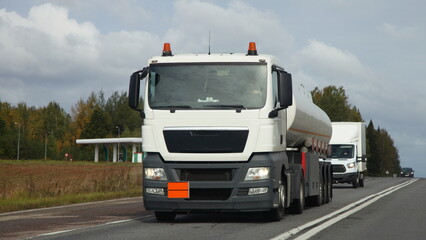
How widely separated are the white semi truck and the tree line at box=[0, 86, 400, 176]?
4334 inches

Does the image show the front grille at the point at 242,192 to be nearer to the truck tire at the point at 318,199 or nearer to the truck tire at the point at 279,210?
the truck tire at the point at 279,210

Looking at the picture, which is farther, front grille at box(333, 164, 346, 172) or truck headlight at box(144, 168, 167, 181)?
front grille at box(333, 164, 346, 172)

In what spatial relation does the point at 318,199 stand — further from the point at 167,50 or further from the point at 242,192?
the point at 167,50

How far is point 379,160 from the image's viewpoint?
606 feet

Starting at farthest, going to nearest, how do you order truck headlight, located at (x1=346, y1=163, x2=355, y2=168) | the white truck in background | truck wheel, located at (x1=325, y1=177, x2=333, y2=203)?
truck headlight, located at (x1=346, y1=163, x2=355, y2=168) → the white truck in background → truck wheel, located at (x1=325, y1=177, x2=333, y2=203)

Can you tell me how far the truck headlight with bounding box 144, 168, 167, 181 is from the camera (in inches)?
569

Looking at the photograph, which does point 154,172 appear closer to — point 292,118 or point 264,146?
point 264,146

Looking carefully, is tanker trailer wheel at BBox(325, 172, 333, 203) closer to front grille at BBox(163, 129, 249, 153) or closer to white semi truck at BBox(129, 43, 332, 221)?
white semi truck at BBox(129, 43, 332, 221)

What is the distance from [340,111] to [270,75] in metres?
107

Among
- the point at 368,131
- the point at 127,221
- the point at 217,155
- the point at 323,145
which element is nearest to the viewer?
the point at 217,155

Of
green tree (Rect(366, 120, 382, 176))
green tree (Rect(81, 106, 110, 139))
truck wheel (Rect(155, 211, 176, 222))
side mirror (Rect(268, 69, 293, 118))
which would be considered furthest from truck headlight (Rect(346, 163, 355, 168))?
green tree (Rect(366, 120, 382, 176))

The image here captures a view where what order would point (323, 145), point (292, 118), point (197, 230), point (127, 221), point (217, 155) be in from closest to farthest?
point (197, 230) → point (217, 155) → point (127, 221) → point (292, 118) → point (323, 145)

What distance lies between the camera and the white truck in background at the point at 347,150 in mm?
38625

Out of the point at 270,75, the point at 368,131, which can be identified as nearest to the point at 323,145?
the point at 270,75
